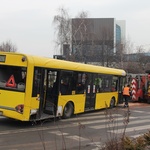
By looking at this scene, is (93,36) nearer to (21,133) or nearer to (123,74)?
(123,74)

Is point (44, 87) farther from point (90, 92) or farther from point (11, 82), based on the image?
point (90, 92)

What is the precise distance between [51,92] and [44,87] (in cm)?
74

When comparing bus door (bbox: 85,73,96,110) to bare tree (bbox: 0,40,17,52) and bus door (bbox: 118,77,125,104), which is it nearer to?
bus door (bbox: 118,77,125,104)

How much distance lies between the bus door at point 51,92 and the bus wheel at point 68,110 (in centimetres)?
103

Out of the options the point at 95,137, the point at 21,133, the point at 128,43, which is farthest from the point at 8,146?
the point at 128,43

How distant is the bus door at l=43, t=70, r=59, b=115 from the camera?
43.0 feet

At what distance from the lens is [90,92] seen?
55.2ft

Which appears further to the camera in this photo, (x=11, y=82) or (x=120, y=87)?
(x=120, y=87)

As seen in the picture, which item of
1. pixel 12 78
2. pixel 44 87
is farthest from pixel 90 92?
pixel 12 78

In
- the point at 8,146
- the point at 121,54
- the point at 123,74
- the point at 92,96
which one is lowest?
the point at 8,146

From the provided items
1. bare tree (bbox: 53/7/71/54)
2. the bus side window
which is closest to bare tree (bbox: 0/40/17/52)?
bare tree (bbox: 53/7/71/54)

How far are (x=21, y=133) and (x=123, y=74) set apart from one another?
12.2 meters

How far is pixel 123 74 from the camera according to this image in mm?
21734

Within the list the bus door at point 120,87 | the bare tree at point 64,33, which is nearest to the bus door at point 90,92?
the bus door at point 120,87
